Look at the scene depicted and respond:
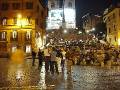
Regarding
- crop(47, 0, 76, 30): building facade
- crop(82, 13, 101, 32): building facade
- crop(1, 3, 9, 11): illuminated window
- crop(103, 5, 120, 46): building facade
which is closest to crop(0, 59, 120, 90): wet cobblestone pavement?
crop(1, 3, 9, 11): illuminated window

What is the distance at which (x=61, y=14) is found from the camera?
518 ft

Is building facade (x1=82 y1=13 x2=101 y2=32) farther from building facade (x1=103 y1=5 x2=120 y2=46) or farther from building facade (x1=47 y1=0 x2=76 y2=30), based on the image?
building facade (x1=103 y1=5 x2=120 y2=46)

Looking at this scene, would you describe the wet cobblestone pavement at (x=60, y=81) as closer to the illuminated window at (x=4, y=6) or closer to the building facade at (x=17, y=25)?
the building facade at (x=17, y=25)

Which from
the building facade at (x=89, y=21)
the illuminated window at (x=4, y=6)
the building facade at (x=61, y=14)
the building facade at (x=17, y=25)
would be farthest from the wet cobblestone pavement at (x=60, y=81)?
the building facade at (x=61, y=14)

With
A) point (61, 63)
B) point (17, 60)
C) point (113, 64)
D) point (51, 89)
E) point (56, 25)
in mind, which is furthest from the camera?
point (56, 25)

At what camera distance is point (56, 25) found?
153 m

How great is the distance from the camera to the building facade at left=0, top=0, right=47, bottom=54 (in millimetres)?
71750

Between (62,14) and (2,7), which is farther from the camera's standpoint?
(62,14)

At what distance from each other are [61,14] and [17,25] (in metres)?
87.2

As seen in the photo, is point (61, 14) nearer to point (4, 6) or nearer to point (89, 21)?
point (89, 21)

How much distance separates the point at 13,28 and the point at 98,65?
4041cm

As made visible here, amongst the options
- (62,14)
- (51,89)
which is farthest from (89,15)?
(51,89)

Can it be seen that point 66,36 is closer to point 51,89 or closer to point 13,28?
point 13,28

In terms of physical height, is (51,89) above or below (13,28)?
below
